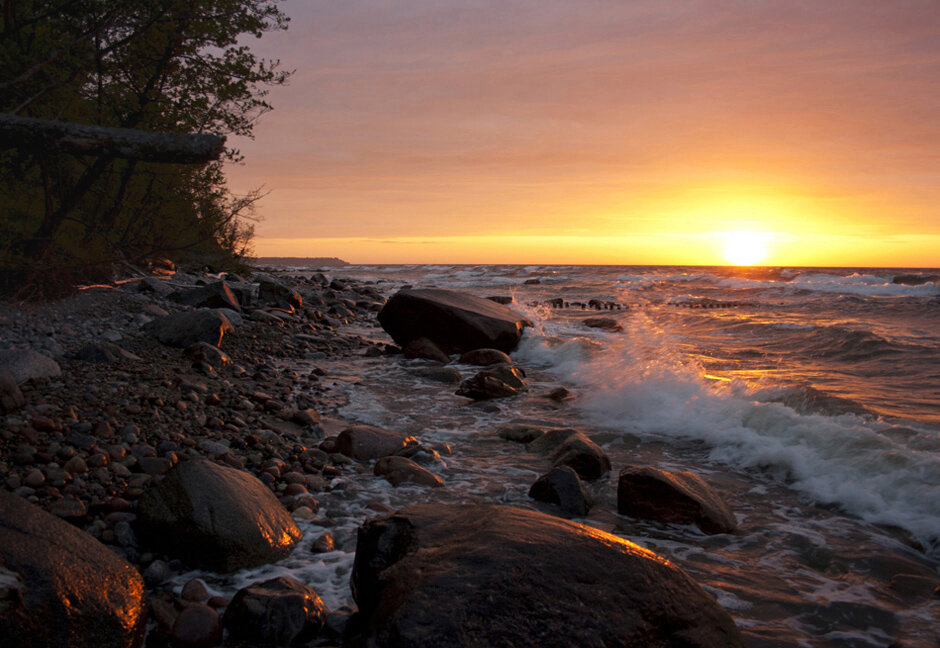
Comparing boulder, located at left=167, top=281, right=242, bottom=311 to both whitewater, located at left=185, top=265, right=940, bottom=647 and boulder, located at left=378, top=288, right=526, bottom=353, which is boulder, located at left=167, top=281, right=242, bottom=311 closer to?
whitewater, located at left=185, top=265, right=940, bottom=647

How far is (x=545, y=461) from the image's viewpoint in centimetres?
555

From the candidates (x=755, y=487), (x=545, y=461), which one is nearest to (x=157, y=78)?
(x=545, y=461)

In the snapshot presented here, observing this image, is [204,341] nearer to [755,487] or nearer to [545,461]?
[545,461]

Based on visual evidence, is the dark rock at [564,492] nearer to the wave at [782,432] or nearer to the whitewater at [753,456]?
the whitewater at [753,456]

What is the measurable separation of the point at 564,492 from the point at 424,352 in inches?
261

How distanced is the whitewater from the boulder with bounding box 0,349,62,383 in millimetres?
3035

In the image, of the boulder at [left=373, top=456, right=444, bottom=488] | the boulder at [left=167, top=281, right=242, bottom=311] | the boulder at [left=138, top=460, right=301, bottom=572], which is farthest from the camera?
the boulder at [left=167, top=281, right=242, bottom=311]

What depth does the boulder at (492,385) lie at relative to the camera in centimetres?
816

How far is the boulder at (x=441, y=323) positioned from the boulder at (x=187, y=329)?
379 cm

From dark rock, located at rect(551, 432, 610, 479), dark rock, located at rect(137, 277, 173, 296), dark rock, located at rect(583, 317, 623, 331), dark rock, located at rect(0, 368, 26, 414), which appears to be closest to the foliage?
dark rock, located at rect(137, 277, 173, 296)

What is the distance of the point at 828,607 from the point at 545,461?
266cm

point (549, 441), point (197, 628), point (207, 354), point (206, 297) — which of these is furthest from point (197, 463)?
point (206, 297)

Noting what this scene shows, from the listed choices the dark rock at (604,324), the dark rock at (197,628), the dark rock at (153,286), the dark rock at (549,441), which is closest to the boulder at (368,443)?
the dark rock at (549,441)

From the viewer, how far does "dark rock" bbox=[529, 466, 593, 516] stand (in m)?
4.43
